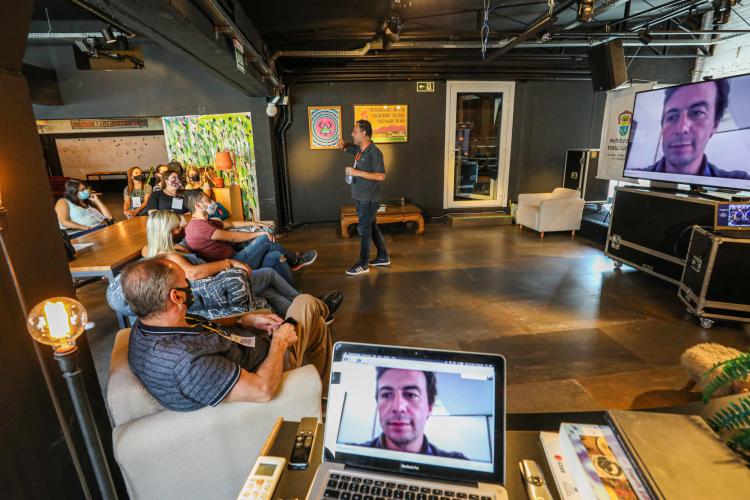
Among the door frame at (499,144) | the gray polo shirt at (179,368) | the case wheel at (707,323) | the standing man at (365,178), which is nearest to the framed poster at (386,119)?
the door frame at (499,144)

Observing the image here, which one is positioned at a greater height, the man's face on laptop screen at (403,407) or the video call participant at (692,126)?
the video call participant at (692,126)

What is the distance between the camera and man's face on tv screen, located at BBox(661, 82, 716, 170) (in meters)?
3.32

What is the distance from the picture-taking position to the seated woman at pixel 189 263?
7.73 feet

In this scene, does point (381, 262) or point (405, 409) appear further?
point (381, 262)

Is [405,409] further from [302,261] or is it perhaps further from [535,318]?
[302,261]

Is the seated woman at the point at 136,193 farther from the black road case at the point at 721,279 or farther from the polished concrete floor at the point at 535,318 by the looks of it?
the black road case at the point at 721,279

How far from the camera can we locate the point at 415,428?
0.88 m

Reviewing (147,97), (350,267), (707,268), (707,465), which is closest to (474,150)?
(350,267)

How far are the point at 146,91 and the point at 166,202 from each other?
9.00 feet

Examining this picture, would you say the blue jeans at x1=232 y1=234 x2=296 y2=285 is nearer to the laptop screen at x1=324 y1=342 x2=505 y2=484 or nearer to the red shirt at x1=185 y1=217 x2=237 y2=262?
the red shirt at x1=185 y1=217 x2=237 y2=262

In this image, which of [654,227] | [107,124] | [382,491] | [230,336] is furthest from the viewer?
[107,124]

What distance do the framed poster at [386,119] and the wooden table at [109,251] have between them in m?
4.07

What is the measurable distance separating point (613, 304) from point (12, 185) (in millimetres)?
4146

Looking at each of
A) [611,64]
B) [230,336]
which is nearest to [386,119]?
[611,64]
